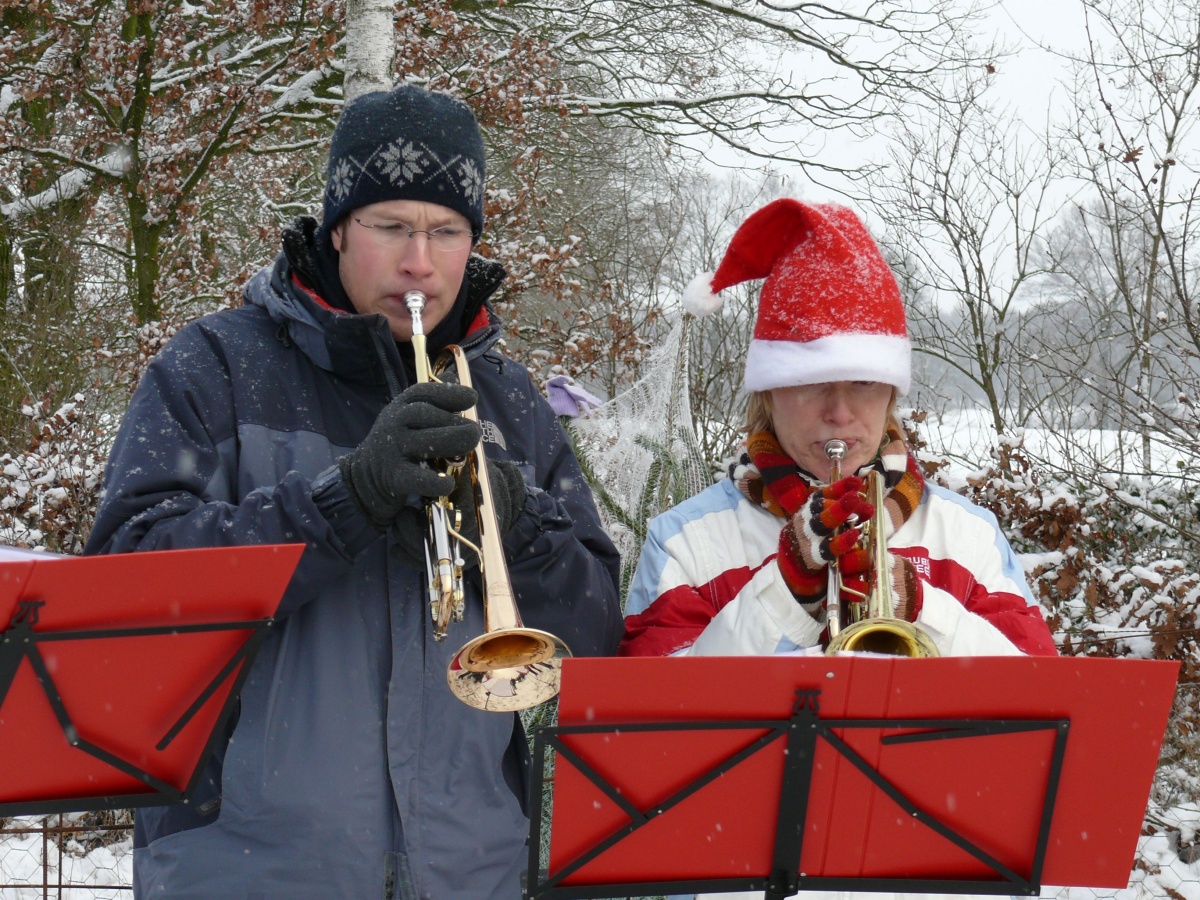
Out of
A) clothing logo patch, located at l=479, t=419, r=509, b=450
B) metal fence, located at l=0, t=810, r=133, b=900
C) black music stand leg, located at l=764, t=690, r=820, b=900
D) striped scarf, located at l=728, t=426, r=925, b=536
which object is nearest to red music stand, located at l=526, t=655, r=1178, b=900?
black music stand leg, located at l=764, t=690, r=820, b=900

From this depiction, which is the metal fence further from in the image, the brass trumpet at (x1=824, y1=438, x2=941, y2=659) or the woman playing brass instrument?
the brass trumpet at (x1=824, y1=438, x2=941, y2=659)

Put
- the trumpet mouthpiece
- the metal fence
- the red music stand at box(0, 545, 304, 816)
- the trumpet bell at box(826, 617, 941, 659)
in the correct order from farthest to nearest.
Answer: the metal fence, the trumpet mouthpiece, the trumpet bell at box(826, 617, 941, 659), the red music stand at box(0, 545, 304, 816)

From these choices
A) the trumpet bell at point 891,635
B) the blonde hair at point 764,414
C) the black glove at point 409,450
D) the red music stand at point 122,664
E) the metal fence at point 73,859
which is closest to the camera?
the red music stand at point 122,664

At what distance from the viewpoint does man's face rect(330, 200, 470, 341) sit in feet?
6.54

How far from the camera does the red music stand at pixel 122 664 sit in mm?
1423

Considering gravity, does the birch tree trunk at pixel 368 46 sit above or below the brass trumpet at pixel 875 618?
above

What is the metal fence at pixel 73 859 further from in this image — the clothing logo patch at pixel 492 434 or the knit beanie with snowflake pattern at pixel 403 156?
the knit beanie with snowflake pattern at pixel 403 156

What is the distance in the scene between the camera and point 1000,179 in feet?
22.7

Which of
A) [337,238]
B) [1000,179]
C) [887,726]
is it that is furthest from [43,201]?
[887,726]

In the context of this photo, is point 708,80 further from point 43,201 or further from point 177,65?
point 43,201

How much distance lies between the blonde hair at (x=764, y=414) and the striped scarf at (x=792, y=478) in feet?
0.10

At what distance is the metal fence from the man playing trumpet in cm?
277

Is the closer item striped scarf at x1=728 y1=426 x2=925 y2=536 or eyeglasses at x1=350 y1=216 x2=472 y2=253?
eyeglasses at x1=350 y1=216 x2=472 y2=253

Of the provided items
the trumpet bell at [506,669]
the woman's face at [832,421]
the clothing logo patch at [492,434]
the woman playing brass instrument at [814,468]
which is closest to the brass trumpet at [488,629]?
the trumpet bell at [506,669]
